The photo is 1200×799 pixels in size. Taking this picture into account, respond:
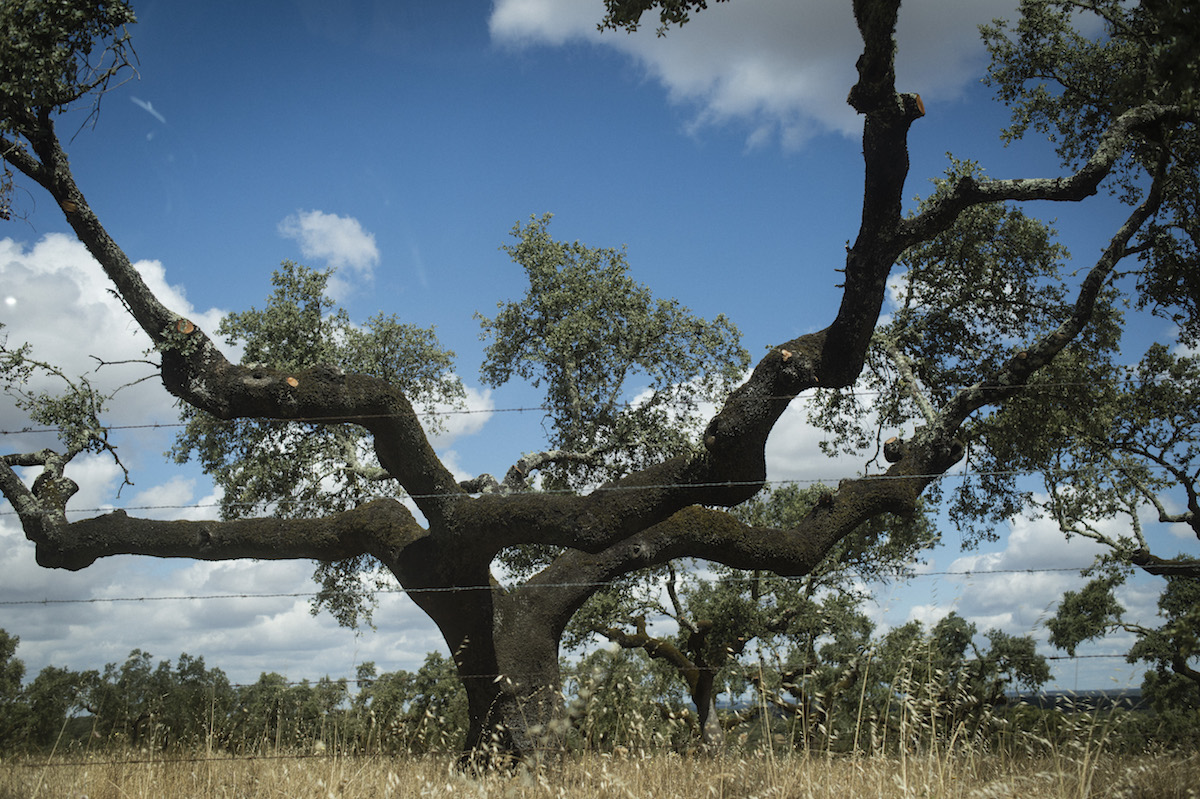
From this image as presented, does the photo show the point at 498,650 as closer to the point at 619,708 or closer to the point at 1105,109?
the point at 619,708

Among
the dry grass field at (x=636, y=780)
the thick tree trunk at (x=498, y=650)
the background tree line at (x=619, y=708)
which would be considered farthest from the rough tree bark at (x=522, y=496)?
the dry grass field at (x=636, y=780)

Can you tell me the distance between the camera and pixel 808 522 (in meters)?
10.9

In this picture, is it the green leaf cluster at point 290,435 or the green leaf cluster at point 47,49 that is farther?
the green leaf cluster at point 290,435

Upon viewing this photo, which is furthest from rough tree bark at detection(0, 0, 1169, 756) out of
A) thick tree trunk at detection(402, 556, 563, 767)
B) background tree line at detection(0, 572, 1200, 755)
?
background tree line at detection(0, 572, 1200, 755)

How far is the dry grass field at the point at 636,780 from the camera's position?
16.7 feet

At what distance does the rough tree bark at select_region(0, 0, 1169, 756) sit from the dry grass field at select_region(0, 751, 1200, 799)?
10.5ft

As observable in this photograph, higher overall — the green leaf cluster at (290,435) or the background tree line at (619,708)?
the green leaf cluster at (290,435)

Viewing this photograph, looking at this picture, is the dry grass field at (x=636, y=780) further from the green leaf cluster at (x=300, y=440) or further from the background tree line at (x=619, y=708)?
the green leaf cluster at (x=300, y=440)

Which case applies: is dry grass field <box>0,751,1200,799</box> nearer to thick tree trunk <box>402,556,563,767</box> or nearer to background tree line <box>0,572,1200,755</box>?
background tree line <box>0,572,1200,755</box>

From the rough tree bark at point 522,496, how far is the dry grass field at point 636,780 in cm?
320

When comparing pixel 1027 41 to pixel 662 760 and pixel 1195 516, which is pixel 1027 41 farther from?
pixel 662 760

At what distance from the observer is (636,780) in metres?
5.81

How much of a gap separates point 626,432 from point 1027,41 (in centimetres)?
1017

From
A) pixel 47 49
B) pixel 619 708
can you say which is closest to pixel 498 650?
pixel 619 708
